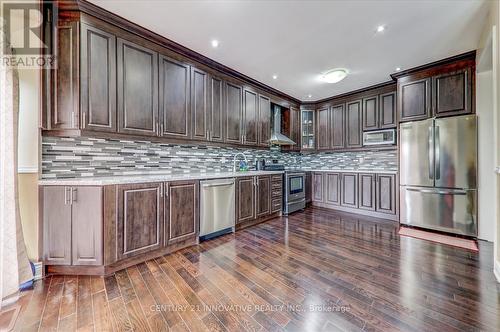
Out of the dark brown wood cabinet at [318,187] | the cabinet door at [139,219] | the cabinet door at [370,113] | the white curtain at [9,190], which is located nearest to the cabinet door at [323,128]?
the dark brown wood cabinet at [318,187]

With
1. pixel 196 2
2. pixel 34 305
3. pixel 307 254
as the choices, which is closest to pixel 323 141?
pixel 307 254

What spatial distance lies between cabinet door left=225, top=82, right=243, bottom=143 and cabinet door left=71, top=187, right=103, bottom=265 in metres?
2.04

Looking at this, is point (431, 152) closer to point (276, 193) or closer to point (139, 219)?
point (276, 193)

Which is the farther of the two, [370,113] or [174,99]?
[370,113]

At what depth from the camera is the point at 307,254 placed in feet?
8.24

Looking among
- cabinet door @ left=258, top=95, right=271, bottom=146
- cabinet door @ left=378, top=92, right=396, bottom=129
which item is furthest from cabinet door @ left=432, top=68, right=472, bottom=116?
cabinet door @ left=258, top=95, right=271, bottom=146

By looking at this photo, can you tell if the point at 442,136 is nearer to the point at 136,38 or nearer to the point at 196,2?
the point at 196,2

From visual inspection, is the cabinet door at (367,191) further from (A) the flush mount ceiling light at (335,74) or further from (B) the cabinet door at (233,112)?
(B) the cabinet door at (233,112)

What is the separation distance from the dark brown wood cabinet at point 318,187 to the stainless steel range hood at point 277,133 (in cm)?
116

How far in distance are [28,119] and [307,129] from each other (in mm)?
5073

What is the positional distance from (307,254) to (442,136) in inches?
113

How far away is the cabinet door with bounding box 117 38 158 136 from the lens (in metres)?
2.37

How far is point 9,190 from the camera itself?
5.78ft

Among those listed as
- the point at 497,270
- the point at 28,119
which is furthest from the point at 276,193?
the point at 28,119
